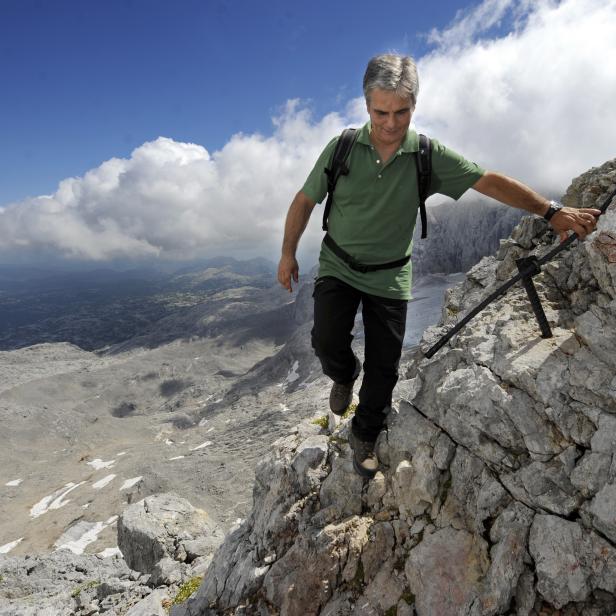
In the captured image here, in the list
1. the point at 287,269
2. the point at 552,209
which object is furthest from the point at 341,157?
the point at 552,209

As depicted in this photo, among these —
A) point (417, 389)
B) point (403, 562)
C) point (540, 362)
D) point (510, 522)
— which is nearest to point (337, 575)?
point (403, 562)

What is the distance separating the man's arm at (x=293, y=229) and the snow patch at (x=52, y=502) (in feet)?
337

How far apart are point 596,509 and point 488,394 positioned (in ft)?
7.08

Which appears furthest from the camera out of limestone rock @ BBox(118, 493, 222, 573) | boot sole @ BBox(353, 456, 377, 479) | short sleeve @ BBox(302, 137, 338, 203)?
limestone rock @ BBox(118, 493, 222, 573)

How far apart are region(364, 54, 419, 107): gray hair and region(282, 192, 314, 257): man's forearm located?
6.41ft

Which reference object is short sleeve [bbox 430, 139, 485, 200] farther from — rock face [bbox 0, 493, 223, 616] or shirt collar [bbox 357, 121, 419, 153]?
rock face [bbox 0, 493, 223, 616]

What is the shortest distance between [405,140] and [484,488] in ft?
20.0

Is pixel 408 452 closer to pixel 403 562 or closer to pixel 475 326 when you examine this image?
pixel 403 562

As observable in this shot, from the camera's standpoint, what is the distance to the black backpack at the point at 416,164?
6.42 metres

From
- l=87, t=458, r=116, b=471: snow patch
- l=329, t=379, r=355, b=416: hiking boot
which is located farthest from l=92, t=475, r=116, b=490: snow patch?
l=329, t=379, r=355, b=416: hiking boot

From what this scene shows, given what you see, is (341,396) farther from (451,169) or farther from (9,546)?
(9,546)

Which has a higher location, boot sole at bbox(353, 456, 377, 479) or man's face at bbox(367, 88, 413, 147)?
man's face at bbox(367, 88, 413, 147)

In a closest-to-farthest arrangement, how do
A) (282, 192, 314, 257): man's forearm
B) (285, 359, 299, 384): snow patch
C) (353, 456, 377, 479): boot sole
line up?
(282, 192, 314, 257): man's forearm, (353, 456, 377, 479): boot sole, (285, 359, 299, 384): snow patch

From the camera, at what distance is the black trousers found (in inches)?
290
